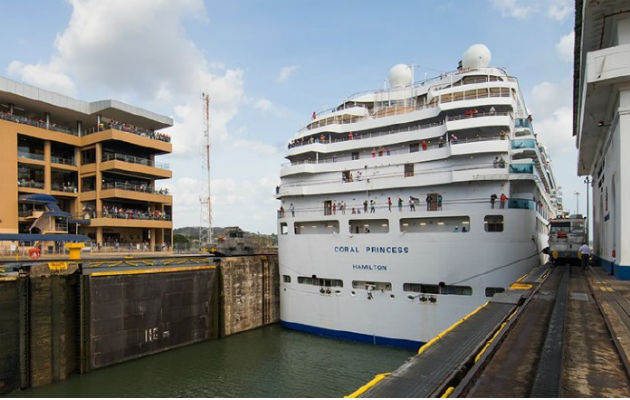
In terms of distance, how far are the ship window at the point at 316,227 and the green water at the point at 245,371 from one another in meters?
6.17

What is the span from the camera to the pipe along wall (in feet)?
53.9

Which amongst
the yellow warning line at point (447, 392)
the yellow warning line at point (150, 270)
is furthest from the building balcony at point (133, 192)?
the yellow warning line at point (447, 392)

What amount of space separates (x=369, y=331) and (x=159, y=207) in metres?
29.6

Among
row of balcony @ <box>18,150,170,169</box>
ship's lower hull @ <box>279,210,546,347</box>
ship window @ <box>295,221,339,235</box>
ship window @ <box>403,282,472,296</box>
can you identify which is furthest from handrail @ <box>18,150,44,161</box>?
ship window @ <box>403,282,472,296</box>

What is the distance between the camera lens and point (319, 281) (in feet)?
77.6

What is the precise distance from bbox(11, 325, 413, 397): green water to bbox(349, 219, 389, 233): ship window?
6154 mm

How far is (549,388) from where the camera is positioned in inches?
204

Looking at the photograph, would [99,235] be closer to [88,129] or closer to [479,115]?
[88,129]

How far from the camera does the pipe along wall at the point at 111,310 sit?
53.9 feet

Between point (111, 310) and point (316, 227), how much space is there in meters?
11.9

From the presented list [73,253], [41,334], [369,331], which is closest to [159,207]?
[73,253]

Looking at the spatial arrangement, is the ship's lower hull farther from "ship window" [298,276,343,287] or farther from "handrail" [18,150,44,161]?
"handrail" [18,150,44,161]

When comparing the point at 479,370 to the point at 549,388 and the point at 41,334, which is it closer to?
the point at 549,388

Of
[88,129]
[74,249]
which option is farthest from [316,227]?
[88,129]
